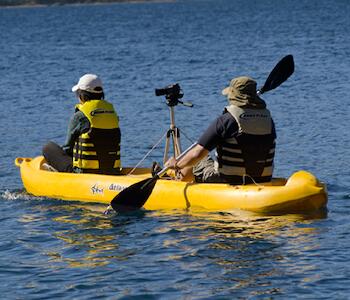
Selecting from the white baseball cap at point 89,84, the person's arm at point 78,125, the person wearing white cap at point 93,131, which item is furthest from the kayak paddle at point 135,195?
the white baseball cap at point 89,84

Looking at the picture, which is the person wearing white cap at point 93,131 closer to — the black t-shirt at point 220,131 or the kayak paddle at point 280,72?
the black t-shirt at point 220,131

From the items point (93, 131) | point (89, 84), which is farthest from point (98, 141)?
point (89, 84)

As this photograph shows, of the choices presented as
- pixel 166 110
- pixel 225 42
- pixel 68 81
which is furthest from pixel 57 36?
pixel 166 110

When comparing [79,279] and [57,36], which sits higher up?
[57,36]

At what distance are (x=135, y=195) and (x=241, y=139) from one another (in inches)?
59.4

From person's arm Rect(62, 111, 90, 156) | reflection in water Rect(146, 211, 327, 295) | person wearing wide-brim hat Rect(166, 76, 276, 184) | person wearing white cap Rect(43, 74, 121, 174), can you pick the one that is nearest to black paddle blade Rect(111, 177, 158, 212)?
reflection in water Rect(146, 211, 327, 295)

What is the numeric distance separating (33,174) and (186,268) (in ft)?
14.2

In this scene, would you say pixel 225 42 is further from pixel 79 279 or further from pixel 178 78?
pixel 79 279

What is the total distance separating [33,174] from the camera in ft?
45.1

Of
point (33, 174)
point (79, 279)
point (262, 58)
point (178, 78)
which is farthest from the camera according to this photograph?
point (262, 58)

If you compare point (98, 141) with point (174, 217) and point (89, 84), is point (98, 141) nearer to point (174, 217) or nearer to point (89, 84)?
point (89, 84)

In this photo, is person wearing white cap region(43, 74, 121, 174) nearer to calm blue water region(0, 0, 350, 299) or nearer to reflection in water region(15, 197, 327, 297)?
calm blue water region(0, 0, 350, 299)

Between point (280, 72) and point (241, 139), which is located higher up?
point (280, 72)

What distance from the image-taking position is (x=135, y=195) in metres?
12.2
